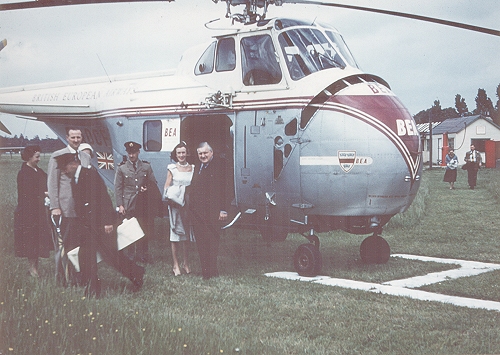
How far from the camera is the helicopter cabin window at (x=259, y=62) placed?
27.7ft

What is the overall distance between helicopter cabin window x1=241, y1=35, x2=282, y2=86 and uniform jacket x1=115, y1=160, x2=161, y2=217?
6.30ft

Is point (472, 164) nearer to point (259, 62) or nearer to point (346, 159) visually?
point (346, 159)

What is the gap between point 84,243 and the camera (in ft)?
22.9

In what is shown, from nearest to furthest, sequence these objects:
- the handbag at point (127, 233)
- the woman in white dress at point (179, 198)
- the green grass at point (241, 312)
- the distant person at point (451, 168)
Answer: the green grass at point (241, 312) → the handbag at point (127, 233) → the woman in white dress at point (179, 198) → the distant person at point (451, 168)

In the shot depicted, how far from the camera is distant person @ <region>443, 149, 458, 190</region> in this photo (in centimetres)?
1070

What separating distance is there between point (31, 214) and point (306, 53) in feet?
13.4

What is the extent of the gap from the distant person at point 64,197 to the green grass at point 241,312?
472 mm

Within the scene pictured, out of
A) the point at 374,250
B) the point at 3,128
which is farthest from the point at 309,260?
the point at 3,128

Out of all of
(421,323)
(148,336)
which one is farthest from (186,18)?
(421,323)

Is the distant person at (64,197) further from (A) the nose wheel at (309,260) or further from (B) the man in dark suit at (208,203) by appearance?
(A) the nose wheel at (309,260)

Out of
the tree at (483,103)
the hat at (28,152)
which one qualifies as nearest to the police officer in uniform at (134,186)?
the hat at (28,152)

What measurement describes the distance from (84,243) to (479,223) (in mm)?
7327

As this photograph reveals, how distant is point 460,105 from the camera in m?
8.19

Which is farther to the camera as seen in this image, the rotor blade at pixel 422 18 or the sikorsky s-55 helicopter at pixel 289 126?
the sikorsky s-55 helicopter at pixel 289 126
